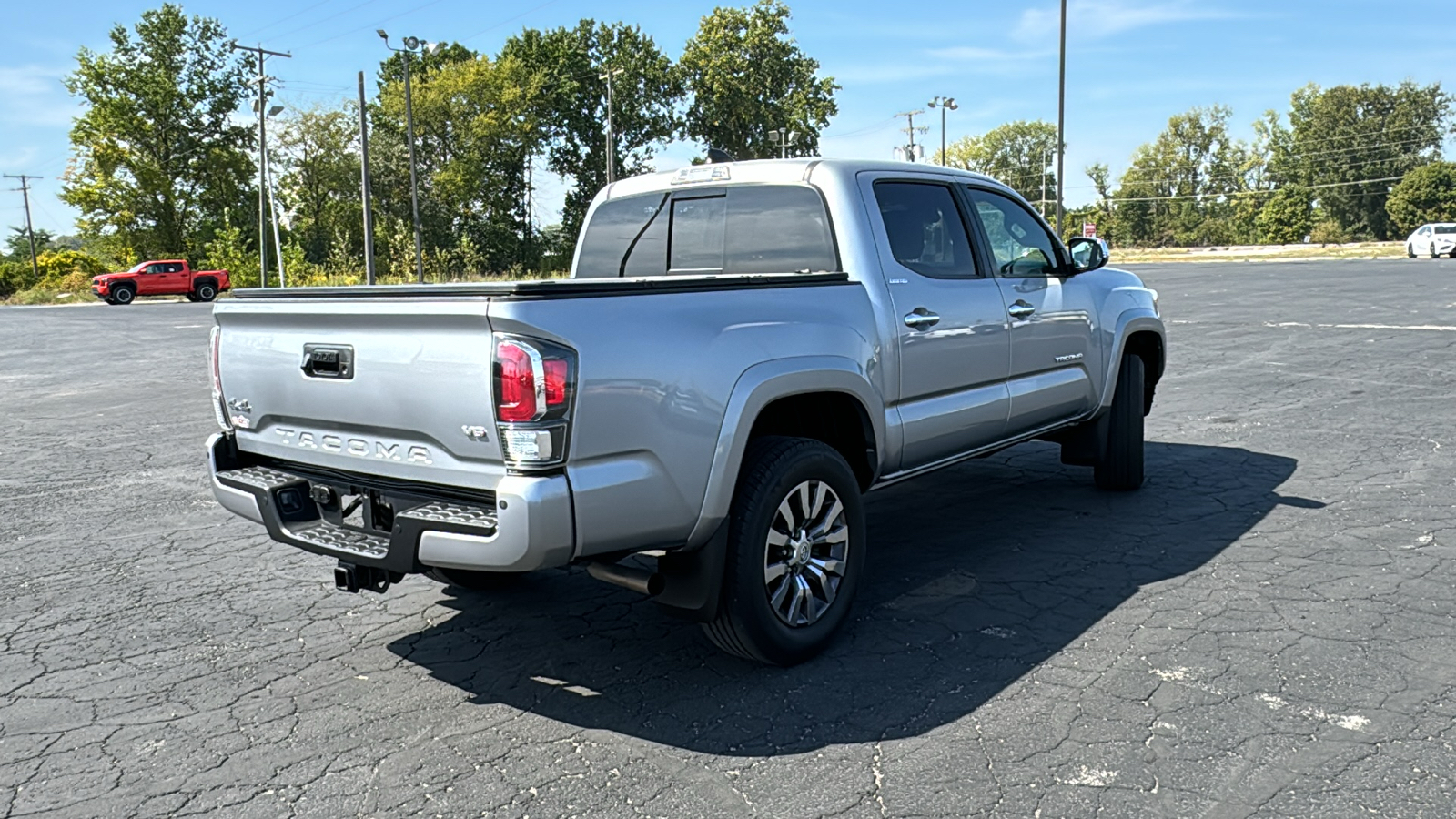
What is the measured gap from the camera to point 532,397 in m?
3.20

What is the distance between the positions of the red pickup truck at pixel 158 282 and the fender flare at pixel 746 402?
159ft

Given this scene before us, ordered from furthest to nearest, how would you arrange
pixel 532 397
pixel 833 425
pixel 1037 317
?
pixel 1037 317 → pixel 833 425 → pixel 532 397

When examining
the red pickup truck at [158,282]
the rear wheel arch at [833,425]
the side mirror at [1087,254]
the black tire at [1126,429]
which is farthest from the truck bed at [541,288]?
the red pickup truck at [158,282]

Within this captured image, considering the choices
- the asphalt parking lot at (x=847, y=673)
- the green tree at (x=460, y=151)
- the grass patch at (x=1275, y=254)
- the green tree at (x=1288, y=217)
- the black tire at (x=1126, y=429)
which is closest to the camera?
the asphalt parking lot at (x=847, y=673)

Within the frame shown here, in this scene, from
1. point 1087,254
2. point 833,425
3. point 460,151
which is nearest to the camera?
point 833,425

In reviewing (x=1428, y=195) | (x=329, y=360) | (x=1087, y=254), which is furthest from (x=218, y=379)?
(x=1428, y=195)

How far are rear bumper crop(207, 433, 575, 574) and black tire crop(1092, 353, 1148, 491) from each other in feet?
14.1

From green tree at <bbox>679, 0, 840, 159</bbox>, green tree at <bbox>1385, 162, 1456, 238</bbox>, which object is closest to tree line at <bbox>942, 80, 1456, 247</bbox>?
green tree at <bbox>1385, 162, 1456, 238</bbox>

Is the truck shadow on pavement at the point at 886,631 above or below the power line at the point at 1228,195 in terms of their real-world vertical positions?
below

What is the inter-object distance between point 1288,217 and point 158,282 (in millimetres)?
90821

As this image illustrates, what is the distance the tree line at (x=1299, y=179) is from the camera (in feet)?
310

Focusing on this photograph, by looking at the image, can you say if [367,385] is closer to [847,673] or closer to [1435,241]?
[847,673]

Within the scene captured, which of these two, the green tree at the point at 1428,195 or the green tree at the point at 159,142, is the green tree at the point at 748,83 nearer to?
the green tree at the point at 159,142

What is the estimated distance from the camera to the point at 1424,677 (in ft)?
12.5
